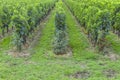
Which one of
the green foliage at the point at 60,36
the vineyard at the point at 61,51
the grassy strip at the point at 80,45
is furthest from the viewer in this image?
the green foliage at the point at 60,36

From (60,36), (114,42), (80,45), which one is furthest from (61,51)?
(114,42)

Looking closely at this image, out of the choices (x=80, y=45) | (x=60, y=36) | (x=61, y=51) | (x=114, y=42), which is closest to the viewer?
(x=61, y=51)

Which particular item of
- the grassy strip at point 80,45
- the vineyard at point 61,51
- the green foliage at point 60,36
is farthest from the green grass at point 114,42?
the green foliage at point 60,36

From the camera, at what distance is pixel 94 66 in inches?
1020

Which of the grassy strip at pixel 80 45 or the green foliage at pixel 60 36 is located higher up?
the green foliage at pixel 60 36

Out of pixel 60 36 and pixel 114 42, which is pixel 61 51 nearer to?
pixel 60 36

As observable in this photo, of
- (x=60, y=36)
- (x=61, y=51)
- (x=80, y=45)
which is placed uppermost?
(x=60, y=36)

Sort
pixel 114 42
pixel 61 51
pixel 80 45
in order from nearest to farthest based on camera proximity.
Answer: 1. pixel 61 51
2. pixel 80 45
3. pixel 114 42

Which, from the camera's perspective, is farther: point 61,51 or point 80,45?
point 80,45

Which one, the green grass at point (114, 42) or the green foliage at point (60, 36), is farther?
the green grass at point (114, 42)

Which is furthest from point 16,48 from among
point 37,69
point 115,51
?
point 115,51

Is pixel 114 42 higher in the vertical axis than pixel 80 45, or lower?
higher

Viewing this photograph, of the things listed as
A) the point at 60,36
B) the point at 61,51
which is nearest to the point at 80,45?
the point at 60,36

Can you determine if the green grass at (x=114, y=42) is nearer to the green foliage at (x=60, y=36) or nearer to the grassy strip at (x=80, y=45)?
the grassy strip at (x=80, y=45)
